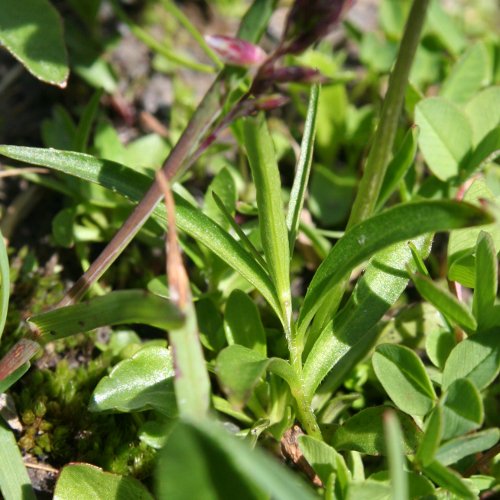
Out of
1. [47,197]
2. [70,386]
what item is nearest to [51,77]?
[47,197]

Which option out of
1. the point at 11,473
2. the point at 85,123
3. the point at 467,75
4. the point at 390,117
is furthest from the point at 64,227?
the point at 467,75

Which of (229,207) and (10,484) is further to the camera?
(229,207)

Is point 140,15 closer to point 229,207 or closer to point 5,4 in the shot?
point 5,4

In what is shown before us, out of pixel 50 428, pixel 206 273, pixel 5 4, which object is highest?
pixel 5 4

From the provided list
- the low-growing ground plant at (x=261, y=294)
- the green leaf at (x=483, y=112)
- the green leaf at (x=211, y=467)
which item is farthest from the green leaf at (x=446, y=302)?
the green leaf at (x=483, y=112)

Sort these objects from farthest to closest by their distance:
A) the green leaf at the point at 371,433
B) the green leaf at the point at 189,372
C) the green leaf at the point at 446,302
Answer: the green leaf at the point at 371,433 → the green leaf at the point at 446,302 → the green leaf at the point at 189,372

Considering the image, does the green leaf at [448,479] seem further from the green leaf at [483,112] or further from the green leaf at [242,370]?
the green leaf at [483,112]
